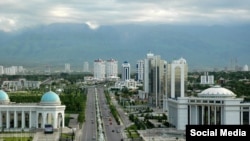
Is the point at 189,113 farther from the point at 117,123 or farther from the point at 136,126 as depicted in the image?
the point at 117,123

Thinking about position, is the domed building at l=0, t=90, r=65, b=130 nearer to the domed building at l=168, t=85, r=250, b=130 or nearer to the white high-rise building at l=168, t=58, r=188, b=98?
the domed building at l=168, t=85, r=250, b=130

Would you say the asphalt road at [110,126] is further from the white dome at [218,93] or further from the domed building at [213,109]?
the white dome at [218,93]

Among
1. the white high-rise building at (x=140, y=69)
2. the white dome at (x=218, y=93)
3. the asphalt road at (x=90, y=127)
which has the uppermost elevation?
the white high-rise building at (x=140, y=69)

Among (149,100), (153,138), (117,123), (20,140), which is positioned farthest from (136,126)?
(149,100)

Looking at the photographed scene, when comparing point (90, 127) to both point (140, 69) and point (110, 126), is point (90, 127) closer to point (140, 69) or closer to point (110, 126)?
point (110, 126)

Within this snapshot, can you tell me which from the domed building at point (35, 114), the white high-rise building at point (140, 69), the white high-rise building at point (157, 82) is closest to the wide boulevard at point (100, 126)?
the domed building at point (35, 114)
